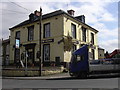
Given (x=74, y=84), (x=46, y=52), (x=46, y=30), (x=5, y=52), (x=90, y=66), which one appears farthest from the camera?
(x=5, y=52)

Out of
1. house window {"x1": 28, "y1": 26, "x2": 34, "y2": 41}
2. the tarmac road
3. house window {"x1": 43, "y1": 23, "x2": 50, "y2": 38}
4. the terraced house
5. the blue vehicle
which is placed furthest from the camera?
house window {"x1": 28, "y1": 26, "x2": 34, "y2": 41}

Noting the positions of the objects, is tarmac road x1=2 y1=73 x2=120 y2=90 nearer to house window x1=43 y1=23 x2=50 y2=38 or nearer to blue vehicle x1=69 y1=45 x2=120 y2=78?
blue vehicle x1=69 y1=45 x2=120 y2=78

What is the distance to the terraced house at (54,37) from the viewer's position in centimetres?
2962

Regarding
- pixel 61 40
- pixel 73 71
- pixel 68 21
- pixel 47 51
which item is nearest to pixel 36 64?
pixel 47 51

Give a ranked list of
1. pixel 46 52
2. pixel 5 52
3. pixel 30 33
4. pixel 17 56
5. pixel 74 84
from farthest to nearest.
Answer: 1. pixel 5 52
2. pixel 17 56
3. pixel 30 33
4. pixel 46 52
5. pixel 74 84

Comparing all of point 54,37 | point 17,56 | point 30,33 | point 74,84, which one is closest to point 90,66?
point 74,84

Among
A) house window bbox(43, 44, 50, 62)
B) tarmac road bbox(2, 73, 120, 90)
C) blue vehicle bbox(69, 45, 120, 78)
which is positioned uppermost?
house window bbox(43, 44, 50, 62)

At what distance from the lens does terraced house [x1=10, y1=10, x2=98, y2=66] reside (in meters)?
29.6

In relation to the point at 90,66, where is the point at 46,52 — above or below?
above

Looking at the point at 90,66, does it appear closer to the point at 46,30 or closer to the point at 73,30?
the point at 73,30

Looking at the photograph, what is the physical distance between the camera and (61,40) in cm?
2945

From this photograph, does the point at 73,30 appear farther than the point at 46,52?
Yes

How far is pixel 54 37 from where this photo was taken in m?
30.7

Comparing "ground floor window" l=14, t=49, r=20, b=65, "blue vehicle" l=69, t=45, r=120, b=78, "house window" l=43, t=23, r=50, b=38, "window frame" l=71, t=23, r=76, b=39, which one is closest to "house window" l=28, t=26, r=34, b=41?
"house window" l=43, t=23, r=50, b=38
